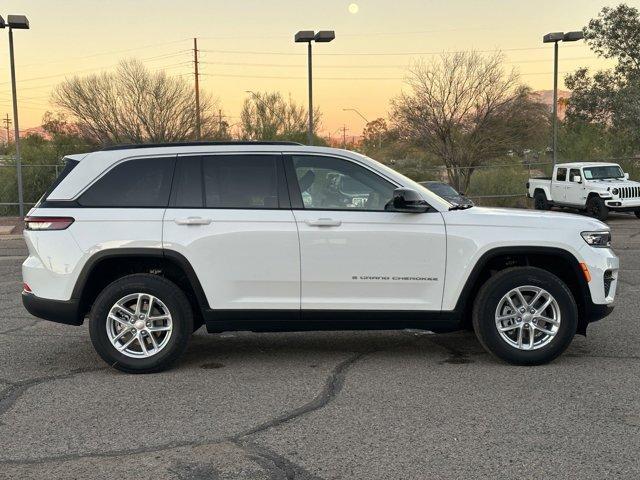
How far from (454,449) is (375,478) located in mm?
594

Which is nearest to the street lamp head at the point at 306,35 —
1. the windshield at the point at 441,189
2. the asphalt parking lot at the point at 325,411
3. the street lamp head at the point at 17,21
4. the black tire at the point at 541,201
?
the windshield at the point at 441,189

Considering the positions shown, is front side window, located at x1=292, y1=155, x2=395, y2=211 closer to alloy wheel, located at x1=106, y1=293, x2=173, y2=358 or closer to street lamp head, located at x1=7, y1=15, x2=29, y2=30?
alloy wheel, located at x1=106, y1=293, x2=173, y2=358

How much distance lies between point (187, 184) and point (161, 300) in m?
0.97

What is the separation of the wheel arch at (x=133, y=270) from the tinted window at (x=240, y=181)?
563 mm

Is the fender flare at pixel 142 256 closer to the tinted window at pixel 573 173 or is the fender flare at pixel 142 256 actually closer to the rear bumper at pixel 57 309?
the rear bumper at pixel 57 309

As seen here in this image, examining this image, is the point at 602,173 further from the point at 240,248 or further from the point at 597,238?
the point at 240,248

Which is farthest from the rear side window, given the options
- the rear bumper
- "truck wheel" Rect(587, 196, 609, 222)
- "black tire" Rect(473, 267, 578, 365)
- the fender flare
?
"truck wheel" Rect(587, 196, 609, 222)

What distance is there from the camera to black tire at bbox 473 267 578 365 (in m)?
5.24

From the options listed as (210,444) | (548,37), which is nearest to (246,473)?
(210,444)

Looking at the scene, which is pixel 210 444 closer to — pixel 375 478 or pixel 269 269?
pixel 375 478

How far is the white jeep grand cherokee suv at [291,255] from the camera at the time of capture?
5184 millimetres

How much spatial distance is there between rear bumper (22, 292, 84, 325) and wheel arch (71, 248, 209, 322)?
0.19ft

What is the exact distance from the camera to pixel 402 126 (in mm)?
36625

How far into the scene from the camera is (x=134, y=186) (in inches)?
211
